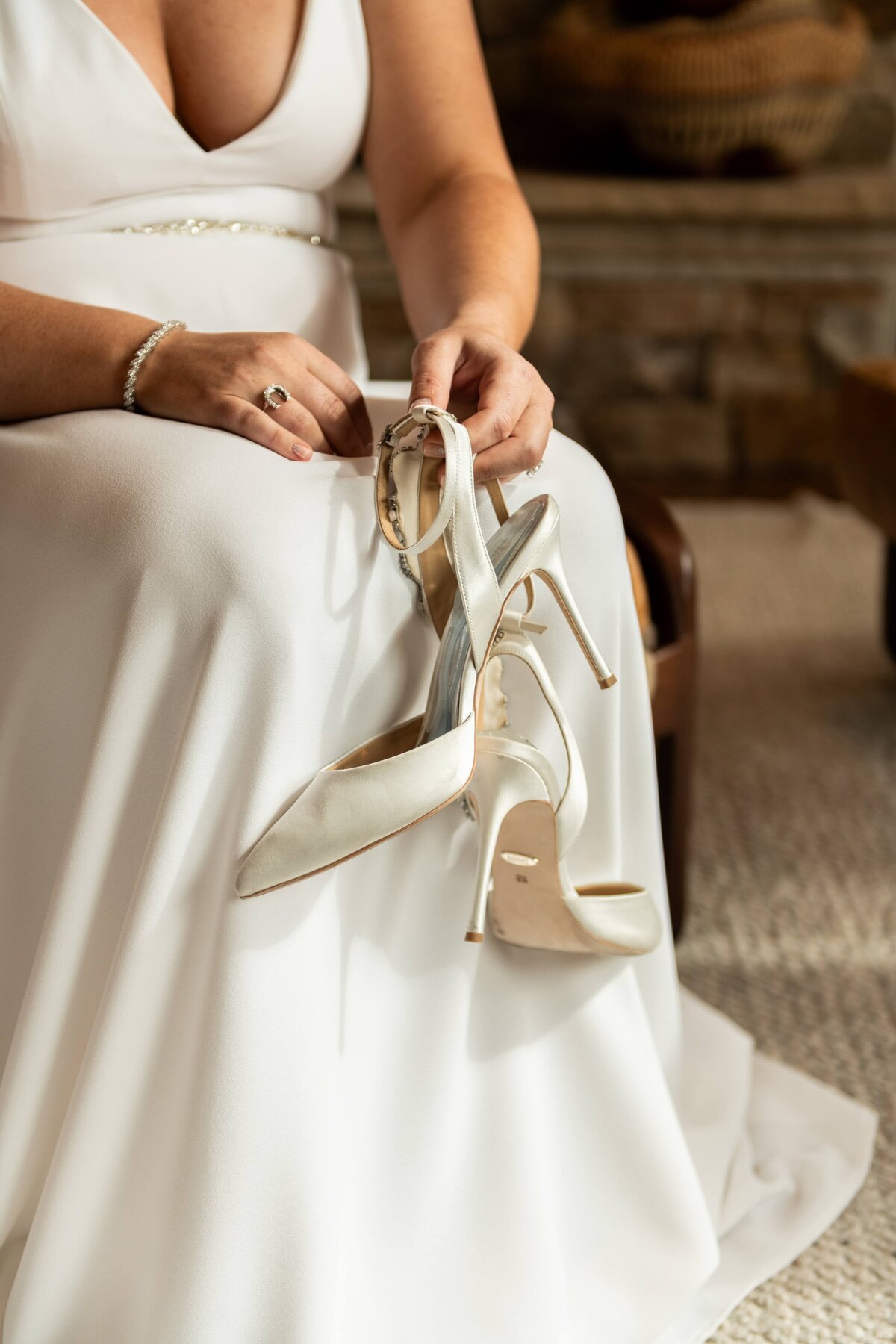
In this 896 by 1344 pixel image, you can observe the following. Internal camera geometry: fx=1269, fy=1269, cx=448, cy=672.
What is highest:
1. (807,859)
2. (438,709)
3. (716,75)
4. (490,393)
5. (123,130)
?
(123,130)

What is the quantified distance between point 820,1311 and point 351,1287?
33 cm

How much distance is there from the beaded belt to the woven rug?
2.46 feet

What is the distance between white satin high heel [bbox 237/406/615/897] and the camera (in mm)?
609

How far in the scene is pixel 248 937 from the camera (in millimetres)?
614

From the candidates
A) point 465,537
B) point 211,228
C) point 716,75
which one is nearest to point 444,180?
point 211,228

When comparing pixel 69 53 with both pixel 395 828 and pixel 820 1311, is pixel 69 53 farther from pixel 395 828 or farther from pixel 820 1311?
pixel 820 1311

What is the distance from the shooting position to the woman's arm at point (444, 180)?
2.82 ft

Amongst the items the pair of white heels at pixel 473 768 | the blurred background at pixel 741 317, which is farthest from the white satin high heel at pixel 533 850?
the blurred background at pixel 741 317

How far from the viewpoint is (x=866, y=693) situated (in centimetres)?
182

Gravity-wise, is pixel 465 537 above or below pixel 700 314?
above

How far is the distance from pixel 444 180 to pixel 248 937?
1.94 feet

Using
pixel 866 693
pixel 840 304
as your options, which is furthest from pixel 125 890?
pixel 840 304

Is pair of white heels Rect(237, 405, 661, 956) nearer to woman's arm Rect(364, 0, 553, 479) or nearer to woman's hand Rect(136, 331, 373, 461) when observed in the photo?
woman's hand Rect(136, 331, 373, 461)

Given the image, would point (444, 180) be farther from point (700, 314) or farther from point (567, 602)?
point (700, 314)
